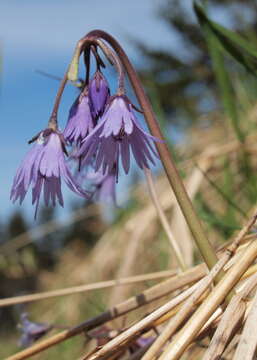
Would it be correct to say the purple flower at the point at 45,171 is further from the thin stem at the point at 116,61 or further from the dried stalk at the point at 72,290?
the dried stalk at the point at 72,290

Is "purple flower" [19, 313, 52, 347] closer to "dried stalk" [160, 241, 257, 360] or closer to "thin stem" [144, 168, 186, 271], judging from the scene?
"thin stem" [144, 168, 186, 271]

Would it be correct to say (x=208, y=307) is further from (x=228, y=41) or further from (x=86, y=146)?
(x=228, y=41)

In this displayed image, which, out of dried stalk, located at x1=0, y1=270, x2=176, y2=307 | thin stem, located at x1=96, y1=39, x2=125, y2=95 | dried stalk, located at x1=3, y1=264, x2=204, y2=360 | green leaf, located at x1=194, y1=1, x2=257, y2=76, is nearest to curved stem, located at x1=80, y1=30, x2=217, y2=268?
thin stem, located at x1=96, y1=39, x2=125, y2=95

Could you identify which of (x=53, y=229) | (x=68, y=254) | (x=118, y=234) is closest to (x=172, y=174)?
(x=53, y=229)

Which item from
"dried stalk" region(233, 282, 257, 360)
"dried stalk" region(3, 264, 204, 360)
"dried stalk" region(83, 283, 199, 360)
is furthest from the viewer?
"dried stalk" region(3, 264, 204, 360)

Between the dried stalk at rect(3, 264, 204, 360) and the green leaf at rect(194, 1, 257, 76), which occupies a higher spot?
the green leaf at rect(194, 1, 257, 76)

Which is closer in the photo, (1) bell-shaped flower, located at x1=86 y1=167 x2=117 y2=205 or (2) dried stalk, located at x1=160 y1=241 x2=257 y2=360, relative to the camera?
(2) dried stalk, located at x1=160 y1=241 x2=257 y2=360

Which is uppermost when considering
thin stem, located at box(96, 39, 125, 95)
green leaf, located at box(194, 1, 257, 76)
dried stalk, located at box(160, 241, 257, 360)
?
green leaf, located at box(194, 1, 257, 76)

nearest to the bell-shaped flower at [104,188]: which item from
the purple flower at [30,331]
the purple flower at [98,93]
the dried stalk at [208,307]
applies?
the purple flower at [30,331]
